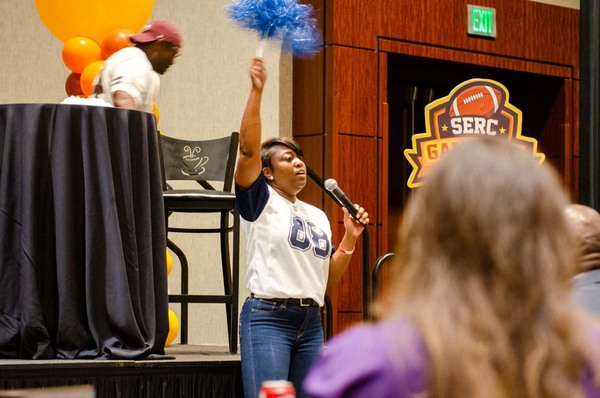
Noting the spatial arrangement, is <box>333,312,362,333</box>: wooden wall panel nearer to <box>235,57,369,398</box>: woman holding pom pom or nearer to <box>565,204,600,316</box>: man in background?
<box>235,57,369,398</box>: woman holding pom pom

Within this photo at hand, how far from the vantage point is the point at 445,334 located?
0.96 m

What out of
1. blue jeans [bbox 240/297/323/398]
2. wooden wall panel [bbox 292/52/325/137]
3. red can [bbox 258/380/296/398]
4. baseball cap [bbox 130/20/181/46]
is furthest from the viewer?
wooden wall panel [bbox 292/52/325/137]

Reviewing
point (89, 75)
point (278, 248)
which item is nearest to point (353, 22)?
point (89, 75)

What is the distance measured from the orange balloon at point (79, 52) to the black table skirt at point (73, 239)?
3.35 feet

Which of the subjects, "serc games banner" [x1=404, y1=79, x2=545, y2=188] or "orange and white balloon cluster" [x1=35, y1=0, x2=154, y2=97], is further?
"serc games banner" [x1=404, y1=79, x2=545, y2=188]

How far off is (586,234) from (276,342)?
4.27 ft

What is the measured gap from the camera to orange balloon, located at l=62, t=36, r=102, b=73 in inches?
170

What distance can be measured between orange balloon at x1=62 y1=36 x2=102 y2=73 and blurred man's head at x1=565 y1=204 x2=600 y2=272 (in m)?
2.72

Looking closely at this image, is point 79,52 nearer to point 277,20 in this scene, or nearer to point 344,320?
point 277,20

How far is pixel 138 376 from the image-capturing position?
3.15 m

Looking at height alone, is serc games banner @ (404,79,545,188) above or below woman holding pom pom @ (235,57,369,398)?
above

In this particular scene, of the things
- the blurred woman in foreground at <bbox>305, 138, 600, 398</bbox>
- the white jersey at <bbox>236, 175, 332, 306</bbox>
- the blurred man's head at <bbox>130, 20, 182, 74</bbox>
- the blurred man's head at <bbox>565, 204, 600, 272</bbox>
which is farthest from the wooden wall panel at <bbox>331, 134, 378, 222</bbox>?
the blurred woman in foreground at <bbox>305, 138, 600, 398</bbox>

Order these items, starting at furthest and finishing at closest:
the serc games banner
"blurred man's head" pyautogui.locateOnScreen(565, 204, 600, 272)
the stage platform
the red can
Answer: the serc games banner, the stage platform, "blurred man's head" pyautogui.locateOnScreen(565, 204, 600, 272), the red can

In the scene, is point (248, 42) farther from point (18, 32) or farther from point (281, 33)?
point (281, 33)
